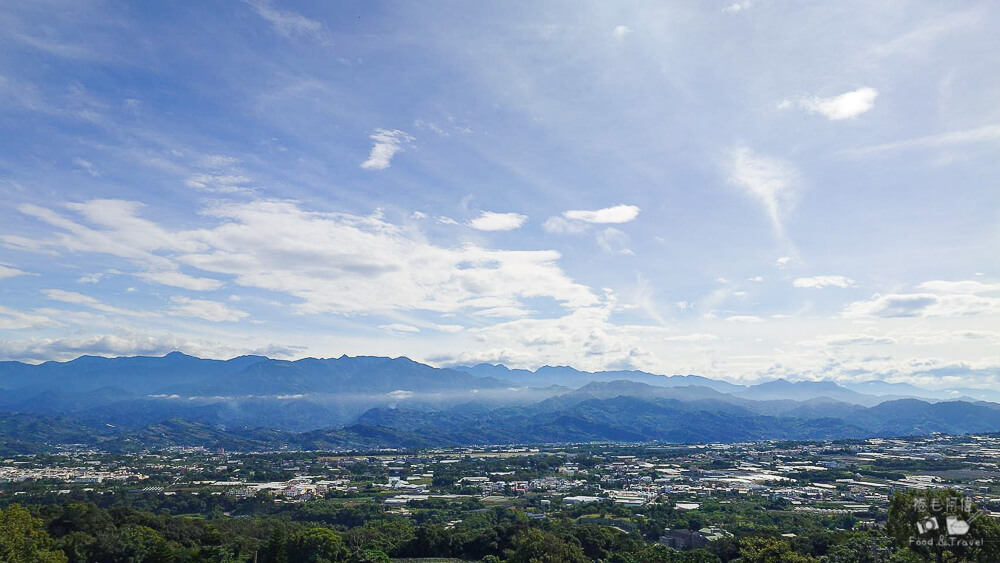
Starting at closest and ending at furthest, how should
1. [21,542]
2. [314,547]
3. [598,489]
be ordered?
[21,542] < [314,547] < [598,489]

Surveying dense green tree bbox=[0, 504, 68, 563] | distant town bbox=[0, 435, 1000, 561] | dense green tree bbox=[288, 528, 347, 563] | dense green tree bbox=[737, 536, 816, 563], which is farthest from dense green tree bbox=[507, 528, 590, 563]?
dense green tree bbox=[0, 504, 68, 563]

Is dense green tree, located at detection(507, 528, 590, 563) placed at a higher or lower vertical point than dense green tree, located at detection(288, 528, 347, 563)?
higher

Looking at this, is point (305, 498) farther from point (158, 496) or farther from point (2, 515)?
point (2, 515)

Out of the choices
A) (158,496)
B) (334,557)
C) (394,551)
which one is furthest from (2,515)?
(158,496)

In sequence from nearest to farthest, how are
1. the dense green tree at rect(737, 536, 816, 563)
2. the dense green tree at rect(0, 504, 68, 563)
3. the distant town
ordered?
the dense green tree at rect(0, 504, 68, 563) < the dense green tree at rect(737, 536, 816, 563) < the distant town

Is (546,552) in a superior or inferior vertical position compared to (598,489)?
superior

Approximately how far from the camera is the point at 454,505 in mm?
78375

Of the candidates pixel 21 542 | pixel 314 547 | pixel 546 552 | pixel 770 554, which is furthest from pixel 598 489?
pixel 21 542

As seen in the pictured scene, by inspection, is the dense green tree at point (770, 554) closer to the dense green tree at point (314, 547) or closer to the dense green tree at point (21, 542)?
the dense green tree at point (314, 547)

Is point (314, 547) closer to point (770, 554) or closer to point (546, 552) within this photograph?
point (546, 552)

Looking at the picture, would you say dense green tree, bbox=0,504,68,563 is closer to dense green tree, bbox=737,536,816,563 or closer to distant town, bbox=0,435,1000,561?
distant town, bbox=0,435,1000,561

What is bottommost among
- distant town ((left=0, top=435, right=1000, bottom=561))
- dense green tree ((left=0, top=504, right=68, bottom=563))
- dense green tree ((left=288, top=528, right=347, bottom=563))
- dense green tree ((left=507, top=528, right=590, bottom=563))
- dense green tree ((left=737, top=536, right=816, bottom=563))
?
distant town ((left=0, top=435, right=1000, bottom=561))

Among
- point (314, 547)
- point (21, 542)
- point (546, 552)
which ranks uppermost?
point (21, 542)

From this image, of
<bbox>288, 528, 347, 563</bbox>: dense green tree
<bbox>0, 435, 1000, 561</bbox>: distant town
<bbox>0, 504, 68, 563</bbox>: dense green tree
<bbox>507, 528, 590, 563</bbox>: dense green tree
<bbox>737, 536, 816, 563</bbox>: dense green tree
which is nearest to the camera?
<bbox>0, 504, 68, 563</bbox>: dense green tree
